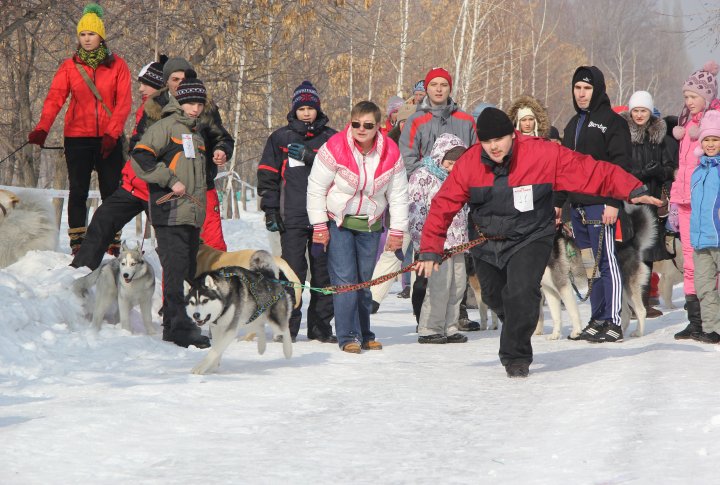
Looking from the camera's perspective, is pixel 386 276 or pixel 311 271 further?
pixel 311 271

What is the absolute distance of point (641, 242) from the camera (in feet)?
27.3

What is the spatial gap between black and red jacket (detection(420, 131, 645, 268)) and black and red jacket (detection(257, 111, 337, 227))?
188 centimetres

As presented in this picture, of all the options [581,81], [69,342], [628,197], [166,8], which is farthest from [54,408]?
[166,8]

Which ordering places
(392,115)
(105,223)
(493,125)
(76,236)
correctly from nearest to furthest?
(493,125) → (105,223) → (76,236) → (392,115)

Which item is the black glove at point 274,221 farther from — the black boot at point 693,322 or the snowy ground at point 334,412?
the black boot at point 693,322

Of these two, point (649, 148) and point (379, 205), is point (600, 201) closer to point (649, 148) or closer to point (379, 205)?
point (649, 148)

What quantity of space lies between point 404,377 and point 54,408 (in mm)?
2278

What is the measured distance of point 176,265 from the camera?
725 centimetres

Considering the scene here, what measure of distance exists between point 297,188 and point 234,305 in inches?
75.2

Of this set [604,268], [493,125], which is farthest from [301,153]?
[604,268]

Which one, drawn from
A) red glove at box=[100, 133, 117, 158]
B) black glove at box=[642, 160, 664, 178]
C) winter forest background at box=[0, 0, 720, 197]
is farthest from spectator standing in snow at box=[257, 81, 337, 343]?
winter forest background at box=[0, 0, 720, 197]

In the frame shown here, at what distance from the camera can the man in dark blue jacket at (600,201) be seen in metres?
7.92

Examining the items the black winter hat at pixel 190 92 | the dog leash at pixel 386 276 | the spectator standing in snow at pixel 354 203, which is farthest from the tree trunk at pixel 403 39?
the dog leash at pixel 386 276

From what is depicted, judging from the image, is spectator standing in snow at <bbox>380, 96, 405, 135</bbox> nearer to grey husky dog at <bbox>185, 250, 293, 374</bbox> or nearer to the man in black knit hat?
grey husky dog at <bbox>185, 250, 293, 374</bbox>
